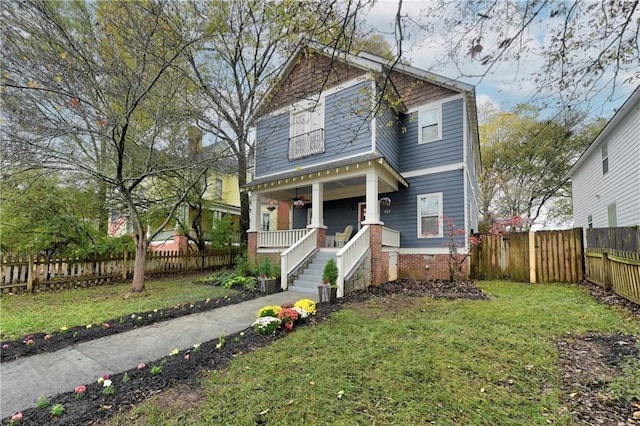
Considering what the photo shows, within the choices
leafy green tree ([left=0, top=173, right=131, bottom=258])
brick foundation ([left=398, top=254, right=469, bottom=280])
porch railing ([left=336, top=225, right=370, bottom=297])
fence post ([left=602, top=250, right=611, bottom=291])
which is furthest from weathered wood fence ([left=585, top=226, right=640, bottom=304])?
leafy green tree ([left=0, top=173, right=131, bottom=258])

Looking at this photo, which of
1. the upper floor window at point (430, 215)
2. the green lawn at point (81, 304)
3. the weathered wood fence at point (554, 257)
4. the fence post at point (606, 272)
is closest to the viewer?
the green lawn at point (81, 304)

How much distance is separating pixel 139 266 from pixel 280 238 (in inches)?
172

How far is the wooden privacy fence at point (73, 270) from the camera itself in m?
7.88

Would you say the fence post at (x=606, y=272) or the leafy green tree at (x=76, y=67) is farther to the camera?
the fence post at (x=606, y=272)

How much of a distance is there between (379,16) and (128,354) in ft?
18.5

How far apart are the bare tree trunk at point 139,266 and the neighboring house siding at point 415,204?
320 inches

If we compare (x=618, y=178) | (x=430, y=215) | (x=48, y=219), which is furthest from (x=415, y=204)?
(x=48, y=219)

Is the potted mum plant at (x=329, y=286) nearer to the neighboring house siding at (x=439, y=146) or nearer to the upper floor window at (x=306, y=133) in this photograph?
the upper floor window at (x=306, y=133)

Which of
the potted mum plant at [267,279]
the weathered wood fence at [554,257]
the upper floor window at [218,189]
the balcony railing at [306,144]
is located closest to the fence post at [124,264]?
the potted mum plant at [267,279]

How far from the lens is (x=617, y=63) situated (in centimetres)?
356

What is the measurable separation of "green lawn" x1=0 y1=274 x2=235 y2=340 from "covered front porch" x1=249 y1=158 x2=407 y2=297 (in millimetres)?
2539

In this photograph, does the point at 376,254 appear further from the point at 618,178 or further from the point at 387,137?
the point at 618,178

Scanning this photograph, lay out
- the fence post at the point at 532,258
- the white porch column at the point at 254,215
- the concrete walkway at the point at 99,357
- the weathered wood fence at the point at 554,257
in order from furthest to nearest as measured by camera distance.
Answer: the white porch column at the point at 254,215
the fence post at the point at 532,258
the weathered wood fence at the point at 554,257
the concrete walkway at the point at 99,357

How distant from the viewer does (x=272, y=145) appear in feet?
39.7
